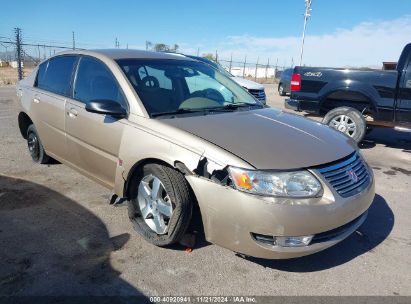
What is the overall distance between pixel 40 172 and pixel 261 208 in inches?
140

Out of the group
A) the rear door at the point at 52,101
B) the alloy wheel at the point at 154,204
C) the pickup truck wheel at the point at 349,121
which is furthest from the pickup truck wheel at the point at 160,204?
the pickup truck wheel at the point at 349,121

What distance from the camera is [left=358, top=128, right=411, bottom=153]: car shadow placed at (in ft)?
25.5

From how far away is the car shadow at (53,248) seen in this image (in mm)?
2699

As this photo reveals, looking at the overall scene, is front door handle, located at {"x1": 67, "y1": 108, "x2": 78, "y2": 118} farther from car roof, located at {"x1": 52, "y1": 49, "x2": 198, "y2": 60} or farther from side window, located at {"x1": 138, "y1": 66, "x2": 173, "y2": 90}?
side window, located at {"x1": 138, "y1": 66, "x2": 173, "y2": 90}

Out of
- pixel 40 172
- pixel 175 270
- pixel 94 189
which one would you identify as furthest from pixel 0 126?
pixel 175 270

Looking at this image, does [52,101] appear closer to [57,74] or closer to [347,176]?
[57,74]

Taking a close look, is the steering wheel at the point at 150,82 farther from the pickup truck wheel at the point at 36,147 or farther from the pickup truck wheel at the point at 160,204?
the pickup truck wheel at the point at 36,147

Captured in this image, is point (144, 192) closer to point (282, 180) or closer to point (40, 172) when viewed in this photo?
point (282, 180)

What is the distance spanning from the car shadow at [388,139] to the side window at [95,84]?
5.62 m

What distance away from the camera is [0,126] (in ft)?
26.0

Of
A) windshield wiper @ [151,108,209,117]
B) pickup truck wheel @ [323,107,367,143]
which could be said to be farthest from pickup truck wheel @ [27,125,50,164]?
pickup truck wheel @ [323,107,367,143]

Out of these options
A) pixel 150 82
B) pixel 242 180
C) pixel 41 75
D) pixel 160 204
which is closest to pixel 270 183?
pixel 242 180

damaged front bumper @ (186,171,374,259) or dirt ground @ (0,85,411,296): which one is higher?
damaged front bumper @ (186,171,374,259)

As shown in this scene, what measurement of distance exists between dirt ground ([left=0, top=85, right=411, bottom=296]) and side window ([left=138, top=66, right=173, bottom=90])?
1.39m
